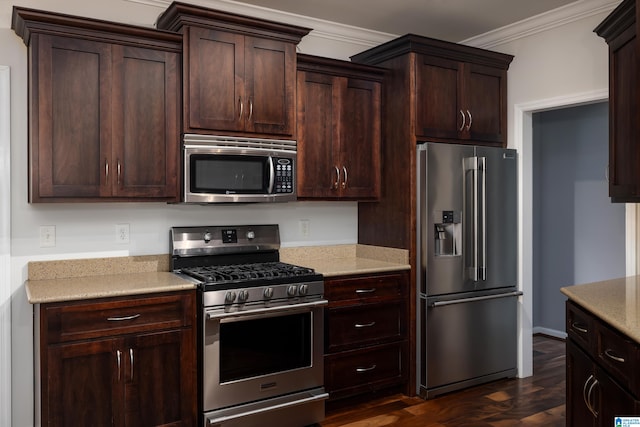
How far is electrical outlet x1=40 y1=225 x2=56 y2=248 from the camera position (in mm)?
2934

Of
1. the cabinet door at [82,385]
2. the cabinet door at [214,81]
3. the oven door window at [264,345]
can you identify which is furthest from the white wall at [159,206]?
the oven door window at [264,345]

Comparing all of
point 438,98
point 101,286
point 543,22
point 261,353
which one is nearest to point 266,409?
point 261,353

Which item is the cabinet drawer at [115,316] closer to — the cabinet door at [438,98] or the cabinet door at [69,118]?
the cabinet door at [69,118]

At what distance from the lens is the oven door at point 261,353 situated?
108 inches

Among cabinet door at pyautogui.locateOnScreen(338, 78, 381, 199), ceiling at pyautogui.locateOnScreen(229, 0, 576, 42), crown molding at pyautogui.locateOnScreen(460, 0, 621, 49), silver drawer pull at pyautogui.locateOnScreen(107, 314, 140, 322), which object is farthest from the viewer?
cabinet door at pyautogui.locateOnScreen(338, 78, 381, 199)

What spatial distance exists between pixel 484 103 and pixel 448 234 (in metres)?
1.02

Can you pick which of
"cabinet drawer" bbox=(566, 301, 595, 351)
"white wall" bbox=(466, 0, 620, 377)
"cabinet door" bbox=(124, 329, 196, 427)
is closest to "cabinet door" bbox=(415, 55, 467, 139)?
"white wall" bbox=(466, 0, 620, 377)

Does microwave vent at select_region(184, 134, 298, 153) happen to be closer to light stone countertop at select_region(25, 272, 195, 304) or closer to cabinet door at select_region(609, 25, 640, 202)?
light stone countertop at select_region(25, 272, 195, 304)

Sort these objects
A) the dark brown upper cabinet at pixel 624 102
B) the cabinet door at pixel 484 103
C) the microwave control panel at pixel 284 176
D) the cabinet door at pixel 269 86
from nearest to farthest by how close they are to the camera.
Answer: the dark brown upper cabinet at pixel 624 102
the cabinet door at pixel 269 86
the microwave control panel at pixel 284 176
the cabinet door at pixel 484 103

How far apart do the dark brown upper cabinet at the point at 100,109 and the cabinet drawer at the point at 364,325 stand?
1.25 m

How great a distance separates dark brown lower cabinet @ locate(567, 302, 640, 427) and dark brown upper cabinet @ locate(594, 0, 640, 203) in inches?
26.3

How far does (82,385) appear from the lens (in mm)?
2502

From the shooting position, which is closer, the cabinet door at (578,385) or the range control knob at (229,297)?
the cabinet door at (578,385)

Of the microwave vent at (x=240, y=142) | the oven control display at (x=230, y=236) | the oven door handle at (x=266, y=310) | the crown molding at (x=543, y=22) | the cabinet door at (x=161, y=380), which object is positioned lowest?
the cabinet door at (x=161, y=380)
